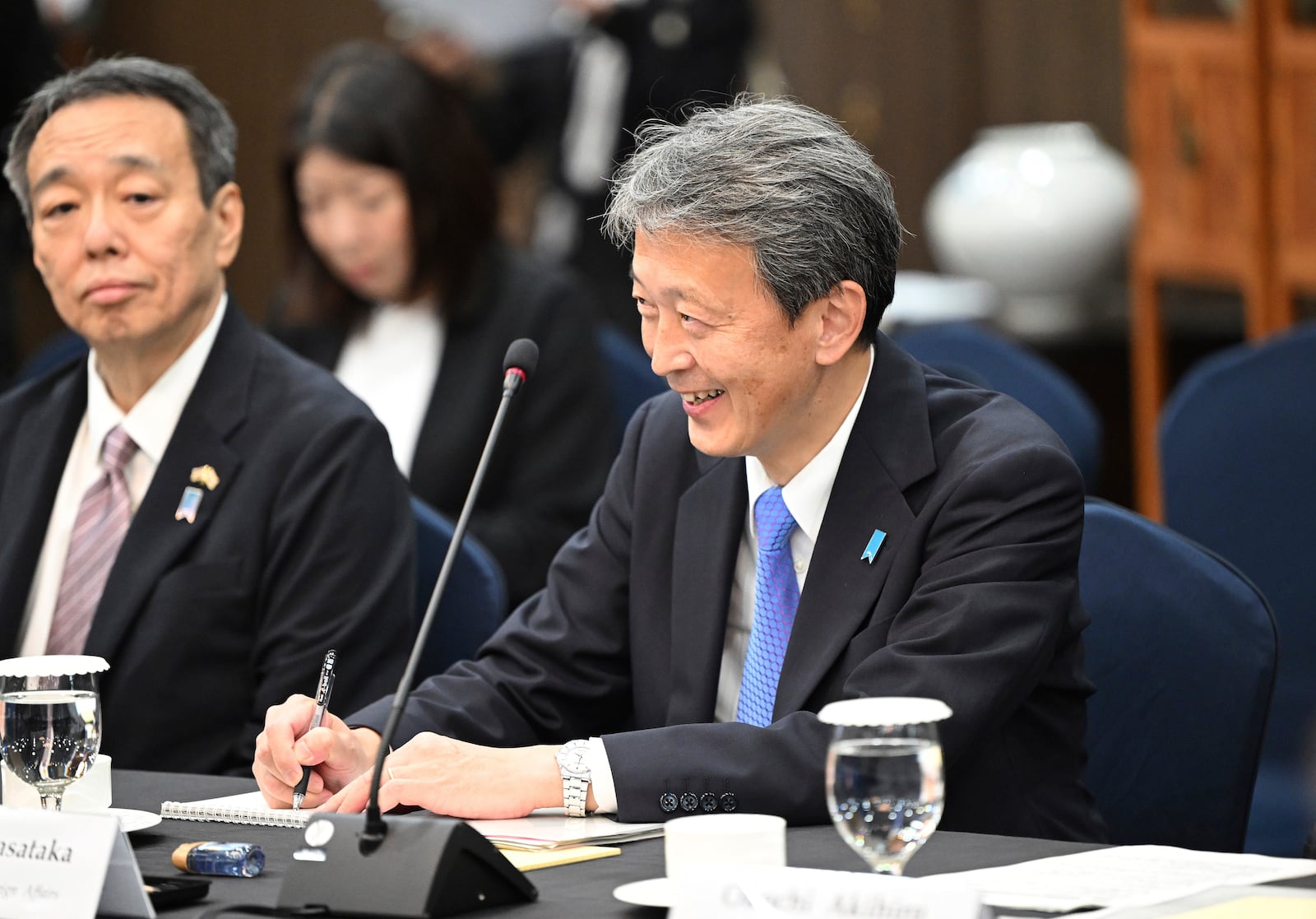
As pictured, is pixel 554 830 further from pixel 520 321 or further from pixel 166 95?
pixel 520 321

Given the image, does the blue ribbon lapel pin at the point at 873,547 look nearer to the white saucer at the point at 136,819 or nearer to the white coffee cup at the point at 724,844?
the white coffee cup at the point at 724,844

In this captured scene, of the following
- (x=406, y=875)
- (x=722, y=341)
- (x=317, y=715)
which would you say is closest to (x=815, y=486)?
(x=722, y=341)

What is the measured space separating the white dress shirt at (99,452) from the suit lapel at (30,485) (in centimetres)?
1

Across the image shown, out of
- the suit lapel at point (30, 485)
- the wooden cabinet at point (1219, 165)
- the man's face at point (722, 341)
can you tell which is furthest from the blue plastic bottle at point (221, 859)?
the wooden cabinet at point (1219, 165)

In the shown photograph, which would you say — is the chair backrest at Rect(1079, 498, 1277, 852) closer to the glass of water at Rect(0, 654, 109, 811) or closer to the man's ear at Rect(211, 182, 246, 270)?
the glass of water at Rect(0, 654, 109, 811)

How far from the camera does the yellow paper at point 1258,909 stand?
130 cm

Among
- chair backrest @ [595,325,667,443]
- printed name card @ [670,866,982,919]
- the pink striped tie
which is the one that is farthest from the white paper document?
chair backrest @ [595,325,667,443]

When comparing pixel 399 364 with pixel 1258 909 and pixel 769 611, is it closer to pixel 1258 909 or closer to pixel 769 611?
A: pixel 769 611

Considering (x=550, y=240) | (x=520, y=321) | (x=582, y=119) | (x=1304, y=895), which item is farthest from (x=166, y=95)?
(x=550, y=240)

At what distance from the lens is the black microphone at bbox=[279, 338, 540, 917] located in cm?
144

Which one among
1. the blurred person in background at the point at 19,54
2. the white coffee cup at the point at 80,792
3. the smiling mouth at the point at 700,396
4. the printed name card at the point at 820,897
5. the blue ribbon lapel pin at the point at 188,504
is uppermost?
the blurred person in background at the point at 19,54

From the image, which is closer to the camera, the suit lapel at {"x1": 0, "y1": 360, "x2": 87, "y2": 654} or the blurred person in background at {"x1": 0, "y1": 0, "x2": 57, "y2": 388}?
the suit lapel at {"x1": 0, "y1": 360, "x2": 87, "y2": 654}

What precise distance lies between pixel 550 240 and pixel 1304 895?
16.5ft

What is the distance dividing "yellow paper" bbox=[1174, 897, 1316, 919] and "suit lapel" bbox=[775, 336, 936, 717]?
689 millimetres
